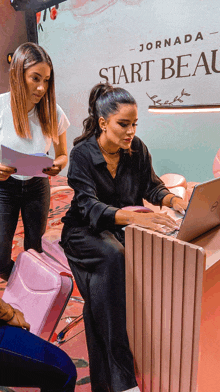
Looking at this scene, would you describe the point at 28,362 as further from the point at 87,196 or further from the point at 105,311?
the point at 87,196

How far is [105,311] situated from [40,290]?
0.34 meters

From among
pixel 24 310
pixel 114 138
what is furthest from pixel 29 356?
pixel 114 138

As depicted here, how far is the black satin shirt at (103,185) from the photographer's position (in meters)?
1.28

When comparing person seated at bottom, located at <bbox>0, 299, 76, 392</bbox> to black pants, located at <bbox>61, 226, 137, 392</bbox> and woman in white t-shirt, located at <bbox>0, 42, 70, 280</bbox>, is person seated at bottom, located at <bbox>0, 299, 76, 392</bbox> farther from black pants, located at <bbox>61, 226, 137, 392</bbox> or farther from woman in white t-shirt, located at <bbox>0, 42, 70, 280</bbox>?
woman in white t-shirt, located at <bbox>0, 42, 70, 280</bbox>

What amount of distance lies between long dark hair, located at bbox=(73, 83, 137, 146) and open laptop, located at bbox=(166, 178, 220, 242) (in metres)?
0.55

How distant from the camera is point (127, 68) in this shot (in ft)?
13.1

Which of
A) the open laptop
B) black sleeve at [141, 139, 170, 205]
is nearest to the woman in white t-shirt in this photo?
black sleeve at [141, 139, 170, 205]

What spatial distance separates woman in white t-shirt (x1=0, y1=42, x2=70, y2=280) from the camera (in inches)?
60.2

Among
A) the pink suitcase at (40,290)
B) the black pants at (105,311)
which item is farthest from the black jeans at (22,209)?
the black pants at (105,311)

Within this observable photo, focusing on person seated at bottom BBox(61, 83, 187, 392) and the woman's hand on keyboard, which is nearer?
person seated at bottom BBox(61, 83, 187, 392)

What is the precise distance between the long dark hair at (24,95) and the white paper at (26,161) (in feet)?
0.78

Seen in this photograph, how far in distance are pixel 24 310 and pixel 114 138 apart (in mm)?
871

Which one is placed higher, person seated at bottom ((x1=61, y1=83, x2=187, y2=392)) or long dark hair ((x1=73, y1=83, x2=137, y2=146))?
long dark hair ((x1=73, y1=83, x2=137, y2=146))

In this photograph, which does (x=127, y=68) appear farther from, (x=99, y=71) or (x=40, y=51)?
(x=40, y=51)
